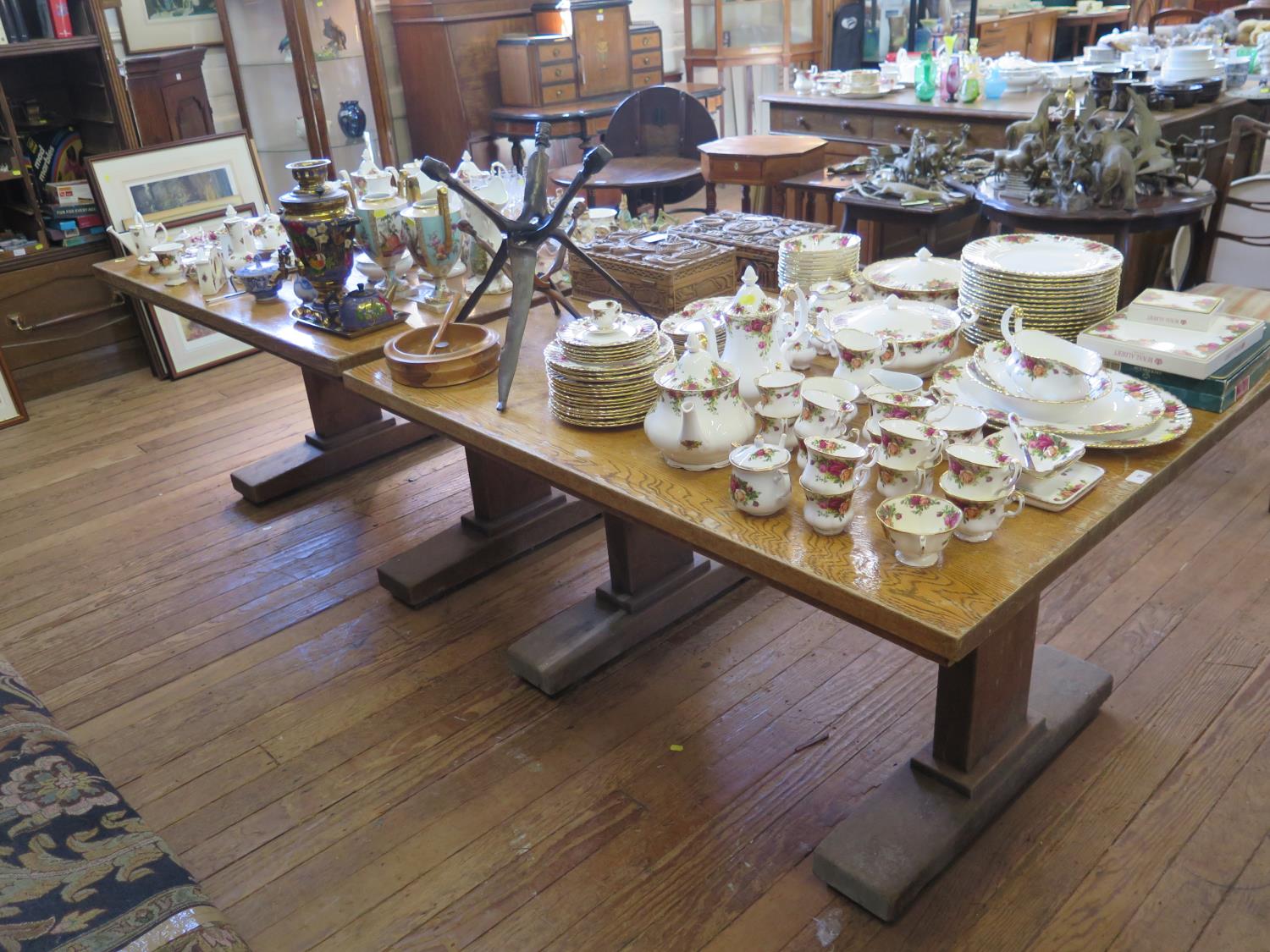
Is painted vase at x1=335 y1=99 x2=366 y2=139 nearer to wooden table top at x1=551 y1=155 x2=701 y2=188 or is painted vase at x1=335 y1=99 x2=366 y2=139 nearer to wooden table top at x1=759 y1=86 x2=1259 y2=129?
wooden table top at x1=551 y1=155 x2=701 y2=188

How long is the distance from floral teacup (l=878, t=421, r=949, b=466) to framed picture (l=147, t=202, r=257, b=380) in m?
3.33

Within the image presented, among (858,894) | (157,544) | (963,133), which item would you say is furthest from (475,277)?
(963,133)

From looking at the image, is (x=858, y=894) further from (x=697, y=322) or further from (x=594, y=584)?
(x=594, y=584)

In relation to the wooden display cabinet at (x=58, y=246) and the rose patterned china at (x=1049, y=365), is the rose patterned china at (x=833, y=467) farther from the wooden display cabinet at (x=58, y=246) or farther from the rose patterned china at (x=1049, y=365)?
the wooden display cabinet at (x=58, y=246)

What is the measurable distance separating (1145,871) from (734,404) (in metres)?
1.04

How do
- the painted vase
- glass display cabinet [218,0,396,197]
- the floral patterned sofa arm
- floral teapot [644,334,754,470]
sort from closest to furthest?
the floral patterned sofa arm, floral teapot [644,334,754,470], glass display cabinet [218,0,396,197], the painted vase

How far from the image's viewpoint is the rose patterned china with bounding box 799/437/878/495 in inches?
54.6

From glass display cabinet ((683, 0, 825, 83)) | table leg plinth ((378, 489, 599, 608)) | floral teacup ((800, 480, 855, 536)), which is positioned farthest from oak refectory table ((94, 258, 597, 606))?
glass display cabinet ((683, 0, 825, 83))

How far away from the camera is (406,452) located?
3465 millimetres

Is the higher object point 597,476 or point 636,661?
point 597,476

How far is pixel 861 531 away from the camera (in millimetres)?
1431

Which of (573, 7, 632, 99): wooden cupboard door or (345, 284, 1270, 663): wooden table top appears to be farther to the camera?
(573, 7, 632, 99): wooden cupboard door

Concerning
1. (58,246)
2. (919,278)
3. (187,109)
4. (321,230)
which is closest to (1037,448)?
(919,278)

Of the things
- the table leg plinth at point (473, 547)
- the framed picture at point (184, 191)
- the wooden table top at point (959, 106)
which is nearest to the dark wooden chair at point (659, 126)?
the wooden table top at point (959, 106)
